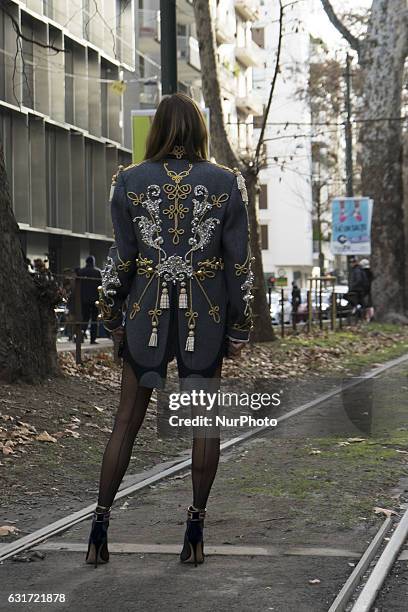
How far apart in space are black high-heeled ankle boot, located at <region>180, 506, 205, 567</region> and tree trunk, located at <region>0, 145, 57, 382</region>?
5.03m

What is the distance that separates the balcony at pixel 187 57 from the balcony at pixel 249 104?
1573cm

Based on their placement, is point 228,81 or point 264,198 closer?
point 228,81

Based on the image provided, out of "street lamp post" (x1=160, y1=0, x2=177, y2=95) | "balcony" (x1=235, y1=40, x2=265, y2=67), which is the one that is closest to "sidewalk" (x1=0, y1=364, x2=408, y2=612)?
"street lamp post" (x1=160, y1=0, x2=177, y2=95)

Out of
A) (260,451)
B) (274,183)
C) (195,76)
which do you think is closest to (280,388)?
(260,451)

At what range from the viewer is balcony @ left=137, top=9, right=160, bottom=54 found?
51656mm

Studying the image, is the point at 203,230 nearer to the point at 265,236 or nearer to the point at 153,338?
the point at 153,338

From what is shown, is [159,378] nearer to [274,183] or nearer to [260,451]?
[260,451]

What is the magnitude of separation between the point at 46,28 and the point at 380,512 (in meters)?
33.1

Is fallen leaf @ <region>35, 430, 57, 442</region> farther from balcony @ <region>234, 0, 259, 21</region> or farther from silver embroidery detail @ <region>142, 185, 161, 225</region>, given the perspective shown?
balcony @ <region>234, 0, 259, 21</region>

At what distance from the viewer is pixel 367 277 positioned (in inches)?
1339

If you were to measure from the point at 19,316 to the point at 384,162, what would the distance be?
79.6ft

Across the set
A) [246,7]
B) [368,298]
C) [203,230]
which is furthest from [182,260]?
[246,7]

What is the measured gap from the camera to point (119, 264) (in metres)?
5.28

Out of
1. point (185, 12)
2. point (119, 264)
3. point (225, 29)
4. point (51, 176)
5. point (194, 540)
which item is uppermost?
point (225, 29)
